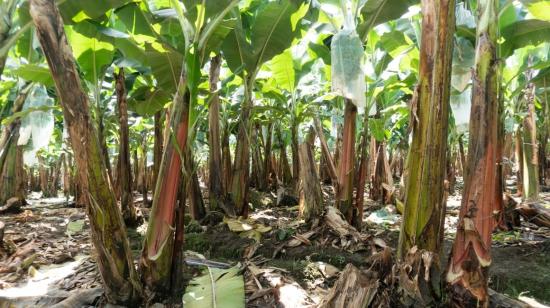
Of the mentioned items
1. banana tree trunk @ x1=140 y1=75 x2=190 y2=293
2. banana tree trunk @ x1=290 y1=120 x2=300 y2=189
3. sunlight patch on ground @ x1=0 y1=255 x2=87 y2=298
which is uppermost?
banana tree trunk @ x1=290 y1=120 x2=300 y2=189

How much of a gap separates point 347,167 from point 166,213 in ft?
7.03

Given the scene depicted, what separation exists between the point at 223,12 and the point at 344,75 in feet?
3.38

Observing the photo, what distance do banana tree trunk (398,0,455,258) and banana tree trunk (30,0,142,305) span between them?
1642 mm

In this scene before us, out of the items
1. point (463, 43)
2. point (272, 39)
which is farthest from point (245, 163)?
point (463, 43)

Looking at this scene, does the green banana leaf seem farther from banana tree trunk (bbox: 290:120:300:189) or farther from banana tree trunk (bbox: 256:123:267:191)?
banana tree trunk (bbox: 256:123:267:191)

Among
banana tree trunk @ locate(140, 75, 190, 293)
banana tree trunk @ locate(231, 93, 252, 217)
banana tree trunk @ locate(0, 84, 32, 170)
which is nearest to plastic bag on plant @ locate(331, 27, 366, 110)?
banana tree trunk @ locate(140, 75, 190, 293)

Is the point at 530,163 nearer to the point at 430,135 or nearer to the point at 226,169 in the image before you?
the point at 430,135

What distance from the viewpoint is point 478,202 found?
201 cm

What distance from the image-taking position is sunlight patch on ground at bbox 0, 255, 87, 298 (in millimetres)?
2745

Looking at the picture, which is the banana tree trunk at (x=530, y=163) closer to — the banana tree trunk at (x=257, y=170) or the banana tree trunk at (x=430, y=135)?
the banana tree trunk at (x=430, y=135)

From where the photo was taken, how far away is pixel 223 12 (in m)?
2.89

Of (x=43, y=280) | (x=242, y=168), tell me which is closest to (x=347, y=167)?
(x=242, y=168)

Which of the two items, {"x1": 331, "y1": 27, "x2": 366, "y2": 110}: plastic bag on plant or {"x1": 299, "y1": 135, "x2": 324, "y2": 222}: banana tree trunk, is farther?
{"x1": 299, "y1": 135, "x2": 324, "y2": 222}: banana tree trunk

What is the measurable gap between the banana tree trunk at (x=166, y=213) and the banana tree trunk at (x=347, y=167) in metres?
1.92
